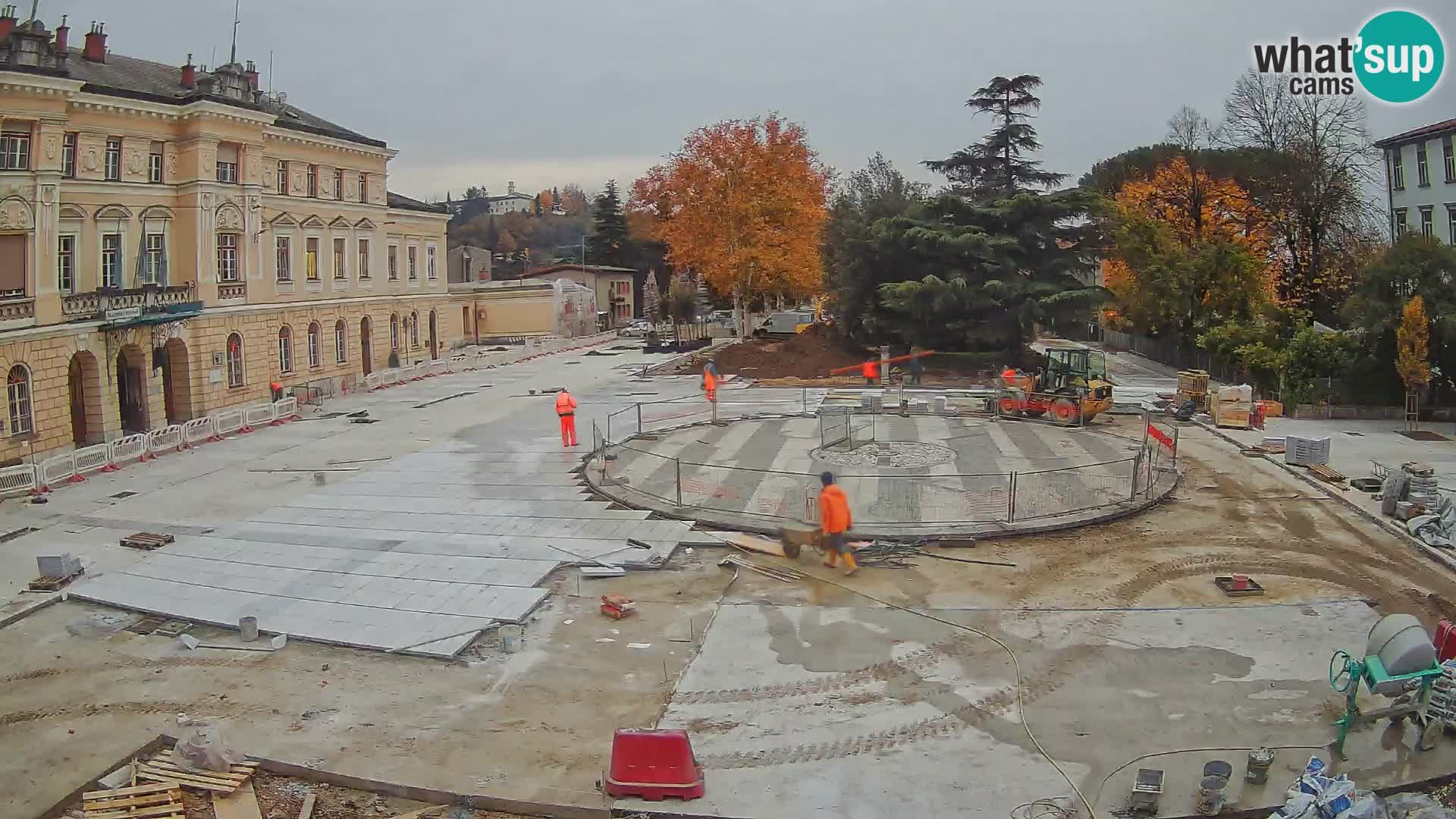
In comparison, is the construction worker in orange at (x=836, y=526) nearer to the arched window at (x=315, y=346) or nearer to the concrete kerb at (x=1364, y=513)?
the concrete kerb at (x=1364, y=513)

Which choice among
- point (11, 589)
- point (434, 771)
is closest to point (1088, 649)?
point (434, 771)

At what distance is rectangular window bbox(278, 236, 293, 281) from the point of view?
38.9m

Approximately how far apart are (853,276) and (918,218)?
15.4 ft

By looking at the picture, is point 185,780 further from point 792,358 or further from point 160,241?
point 792,358

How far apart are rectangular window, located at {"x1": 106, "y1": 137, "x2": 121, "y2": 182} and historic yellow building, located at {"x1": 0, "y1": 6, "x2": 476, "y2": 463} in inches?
1.9

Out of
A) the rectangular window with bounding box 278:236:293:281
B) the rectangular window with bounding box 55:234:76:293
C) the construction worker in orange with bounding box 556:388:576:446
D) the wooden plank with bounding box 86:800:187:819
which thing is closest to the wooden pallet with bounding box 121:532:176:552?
the construction worker in orange with bounding box 556:388:576:446

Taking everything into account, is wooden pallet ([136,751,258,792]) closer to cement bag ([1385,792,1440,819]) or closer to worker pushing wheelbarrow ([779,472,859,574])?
worker pushing wheelbarrow ([779,472,859,574])

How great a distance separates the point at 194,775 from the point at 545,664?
12.7 ft

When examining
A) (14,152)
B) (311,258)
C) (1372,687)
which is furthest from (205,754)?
(311,258)

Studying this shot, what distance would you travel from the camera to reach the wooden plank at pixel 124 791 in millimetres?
9703

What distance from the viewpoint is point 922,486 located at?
20.4m

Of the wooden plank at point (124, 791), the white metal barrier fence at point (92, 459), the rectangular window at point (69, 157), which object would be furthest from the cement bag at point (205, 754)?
the rectangular window at point (69, 157)

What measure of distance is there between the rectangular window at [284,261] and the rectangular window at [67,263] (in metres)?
9.67

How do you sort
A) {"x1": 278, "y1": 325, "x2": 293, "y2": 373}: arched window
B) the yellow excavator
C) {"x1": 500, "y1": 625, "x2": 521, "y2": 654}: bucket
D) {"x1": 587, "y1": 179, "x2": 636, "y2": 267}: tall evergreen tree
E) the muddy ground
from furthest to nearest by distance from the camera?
{"x1": 587, "y1": 179, "x2": 636, "y2": 267}: tall evergreen tree → {"x1": 278, "y1": 325, "x2": 293, "y2": 373}: arched window → the yellow excavator → {"x1": 500, "y1": 625, "x2": 521, "y2": 654}: bucket → the muddy ground
